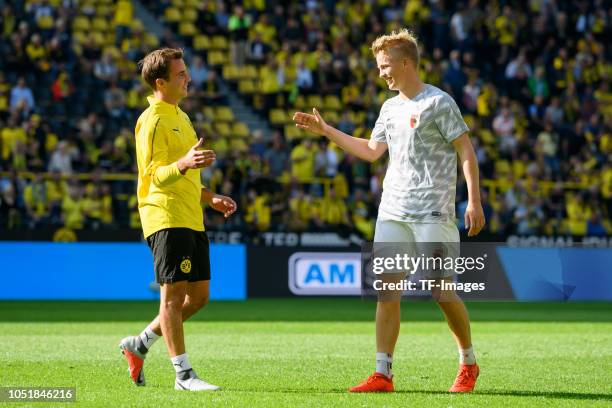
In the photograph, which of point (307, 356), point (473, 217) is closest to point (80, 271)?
point (307, 356)

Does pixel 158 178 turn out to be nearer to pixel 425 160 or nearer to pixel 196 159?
pixel 196 159

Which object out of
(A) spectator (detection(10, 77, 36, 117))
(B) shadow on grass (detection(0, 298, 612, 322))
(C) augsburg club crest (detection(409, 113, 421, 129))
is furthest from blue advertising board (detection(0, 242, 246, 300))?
(C) augsburg club crest (detection(409, 113, 421, 129))

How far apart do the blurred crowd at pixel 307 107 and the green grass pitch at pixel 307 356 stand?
4.47 m

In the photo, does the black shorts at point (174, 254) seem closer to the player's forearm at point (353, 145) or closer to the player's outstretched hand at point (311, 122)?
the player's outstretched hand at point (311, 122)

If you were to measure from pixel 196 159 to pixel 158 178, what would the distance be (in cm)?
48

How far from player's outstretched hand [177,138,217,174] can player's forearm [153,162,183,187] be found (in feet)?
0.21

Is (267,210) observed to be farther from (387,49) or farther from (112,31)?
(387,49)

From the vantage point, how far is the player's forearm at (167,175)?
7926 mm

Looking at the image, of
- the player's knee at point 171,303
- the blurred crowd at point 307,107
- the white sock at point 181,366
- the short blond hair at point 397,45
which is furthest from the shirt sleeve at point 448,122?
the blurred crowd at point 307,107

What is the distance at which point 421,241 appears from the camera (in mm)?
8258

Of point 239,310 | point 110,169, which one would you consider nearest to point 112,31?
point 110,169

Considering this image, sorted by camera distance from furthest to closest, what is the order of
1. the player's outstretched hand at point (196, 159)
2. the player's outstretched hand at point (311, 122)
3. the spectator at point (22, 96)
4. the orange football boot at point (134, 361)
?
the spectator at point (22, 96)
the player's outstretched hand at point (311, 122)
the orange football boot at point (134, 361)
the player's outstretched hand at point (196, 159)

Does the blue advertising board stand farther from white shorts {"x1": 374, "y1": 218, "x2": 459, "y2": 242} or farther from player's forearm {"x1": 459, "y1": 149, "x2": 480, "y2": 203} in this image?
player's forearm {"x1": 459, "y1": 149, "x2": 480, "y2": 203}

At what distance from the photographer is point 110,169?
76.8 feet
